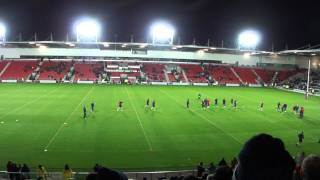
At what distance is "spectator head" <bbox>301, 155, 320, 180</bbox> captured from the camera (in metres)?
2.65

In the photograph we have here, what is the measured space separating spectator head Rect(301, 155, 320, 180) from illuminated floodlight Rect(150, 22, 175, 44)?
80.9 m

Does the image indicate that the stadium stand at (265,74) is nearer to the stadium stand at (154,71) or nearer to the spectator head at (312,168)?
the stadium stand at (154,71)

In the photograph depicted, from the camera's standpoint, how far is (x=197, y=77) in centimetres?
8875

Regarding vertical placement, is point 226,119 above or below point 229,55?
below

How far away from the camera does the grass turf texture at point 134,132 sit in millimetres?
22141

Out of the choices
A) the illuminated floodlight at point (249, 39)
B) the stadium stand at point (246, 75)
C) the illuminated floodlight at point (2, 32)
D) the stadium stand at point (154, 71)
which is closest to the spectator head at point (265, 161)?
the stadium stand at point (154, 71)

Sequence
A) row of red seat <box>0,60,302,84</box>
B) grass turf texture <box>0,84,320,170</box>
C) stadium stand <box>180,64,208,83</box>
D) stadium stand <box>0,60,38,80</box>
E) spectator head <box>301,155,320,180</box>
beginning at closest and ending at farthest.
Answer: spectator head <box>301,155,320,180</box> < grass turf texture <box>0,84,320,170</box> < stadium stand <box>0,60,38,80</box> < row of red seat <box>0,60,302,84</box> < stadium stand <box>180,64,208,83</box>

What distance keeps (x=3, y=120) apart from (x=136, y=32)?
54118 millimetres

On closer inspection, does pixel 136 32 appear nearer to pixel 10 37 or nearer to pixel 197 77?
pixel 197 77

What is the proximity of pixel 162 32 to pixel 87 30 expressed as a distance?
15867mm

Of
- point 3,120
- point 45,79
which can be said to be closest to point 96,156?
point 3,120

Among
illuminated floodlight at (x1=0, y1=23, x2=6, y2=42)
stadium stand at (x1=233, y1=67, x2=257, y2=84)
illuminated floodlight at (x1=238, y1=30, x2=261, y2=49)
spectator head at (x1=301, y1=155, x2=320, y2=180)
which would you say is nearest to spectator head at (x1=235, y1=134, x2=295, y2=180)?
spectator head at (x1=301, y1=155, x2=320, y2=180)

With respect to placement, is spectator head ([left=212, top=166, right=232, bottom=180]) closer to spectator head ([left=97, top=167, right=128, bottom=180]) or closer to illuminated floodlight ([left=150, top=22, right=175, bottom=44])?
spectator head ([left=97, top=167, right=128, bottom=180])

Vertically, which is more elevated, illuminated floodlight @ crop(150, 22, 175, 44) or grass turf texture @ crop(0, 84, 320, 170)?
illuminated floodlight @ crop(150, 22, 175, 44)
